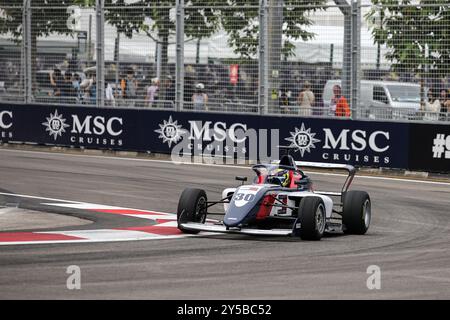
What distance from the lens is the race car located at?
13172 millimetres

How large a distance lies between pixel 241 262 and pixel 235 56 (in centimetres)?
1449

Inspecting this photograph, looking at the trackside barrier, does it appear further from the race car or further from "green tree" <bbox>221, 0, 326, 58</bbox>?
the race car

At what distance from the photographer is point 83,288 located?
9.55 meters

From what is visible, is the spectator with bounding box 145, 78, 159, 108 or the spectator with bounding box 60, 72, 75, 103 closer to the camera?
the spectator with bounding box 145, 78, 159, 108

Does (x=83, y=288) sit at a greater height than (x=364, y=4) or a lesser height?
lesser

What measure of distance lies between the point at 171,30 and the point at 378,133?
20.3ft

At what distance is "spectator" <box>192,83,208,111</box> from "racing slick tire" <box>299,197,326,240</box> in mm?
13169

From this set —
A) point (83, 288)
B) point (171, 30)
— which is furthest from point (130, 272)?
point (171, 30)

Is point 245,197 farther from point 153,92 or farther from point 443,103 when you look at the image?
point 153,92

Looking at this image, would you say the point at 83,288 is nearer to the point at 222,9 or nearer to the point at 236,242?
the point at 236,242

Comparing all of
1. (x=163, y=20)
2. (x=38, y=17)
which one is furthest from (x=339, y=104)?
(x=38, y=17)

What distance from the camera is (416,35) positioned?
22781 mm

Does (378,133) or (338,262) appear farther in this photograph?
(378,133)

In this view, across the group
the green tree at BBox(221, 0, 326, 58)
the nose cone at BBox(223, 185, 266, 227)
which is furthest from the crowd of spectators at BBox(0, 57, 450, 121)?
the nose cone at BBox(223, 185, 266, 227)
